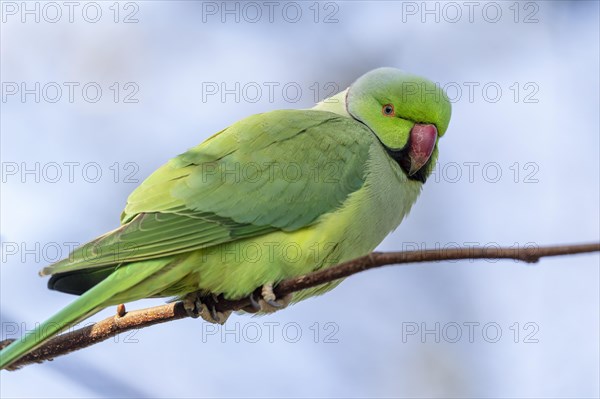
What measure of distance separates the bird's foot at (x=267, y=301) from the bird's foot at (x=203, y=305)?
0.62 feet

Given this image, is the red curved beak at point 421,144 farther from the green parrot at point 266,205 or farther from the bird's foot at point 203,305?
the bird's foot at point 203,305

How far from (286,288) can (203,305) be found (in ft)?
2.52

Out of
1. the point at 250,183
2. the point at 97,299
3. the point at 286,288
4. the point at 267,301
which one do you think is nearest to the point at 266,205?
the point at 250,183

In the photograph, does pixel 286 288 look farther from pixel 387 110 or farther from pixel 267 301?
pixel 387 110

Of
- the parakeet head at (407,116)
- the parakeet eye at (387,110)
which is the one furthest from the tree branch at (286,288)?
the parakeet eye at (387,110)

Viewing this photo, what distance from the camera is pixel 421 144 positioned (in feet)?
15.2

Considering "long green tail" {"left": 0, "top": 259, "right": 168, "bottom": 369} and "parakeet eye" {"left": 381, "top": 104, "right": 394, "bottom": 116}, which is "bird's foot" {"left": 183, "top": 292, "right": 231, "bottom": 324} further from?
"parakeet eye" {"left": 381, "top": 104, "right": 394, "bottom": 116}

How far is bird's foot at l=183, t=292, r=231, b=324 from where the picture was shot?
404cm

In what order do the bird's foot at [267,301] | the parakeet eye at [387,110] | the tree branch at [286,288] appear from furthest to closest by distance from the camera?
1. the parakeet eye at [387,110]
2. the bird's foot at [267,301]
3. the tree branch at [286,288]

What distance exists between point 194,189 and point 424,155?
1441 mm

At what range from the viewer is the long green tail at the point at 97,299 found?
3.07 metres

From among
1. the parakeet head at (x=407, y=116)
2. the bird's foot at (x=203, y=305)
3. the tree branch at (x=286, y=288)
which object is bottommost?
the bird's foot at (x=203, y=305)

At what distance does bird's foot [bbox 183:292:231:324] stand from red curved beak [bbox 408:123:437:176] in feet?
4.97

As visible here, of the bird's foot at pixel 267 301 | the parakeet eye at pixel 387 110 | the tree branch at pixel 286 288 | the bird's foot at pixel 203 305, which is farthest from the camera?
the parakeet eye at pixel 387 110
